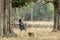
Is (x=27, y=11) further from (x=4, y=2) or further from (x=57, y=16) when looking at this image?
(x=4, y=2)

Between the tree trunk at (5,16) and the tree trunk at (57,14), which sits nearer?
the tree trunk at (5,16)

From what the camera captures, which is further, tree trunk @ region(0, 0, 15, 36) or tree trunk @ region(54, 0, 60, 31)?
tree trunk @ region(54, 0, 60, 31)

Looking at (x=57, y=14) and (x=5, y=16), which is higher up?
(x=5, y=16)

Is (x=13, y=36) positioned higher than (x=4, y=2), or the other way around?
(x=4, y=2)

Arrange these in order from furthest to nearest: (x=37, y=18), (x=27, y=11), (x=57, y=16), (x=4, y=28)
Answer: (x=37, y=18) → (x=27, y=11) → (x=57, y=16) → (x=4, y=28)

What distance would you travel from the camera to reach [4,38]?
15.9 metres

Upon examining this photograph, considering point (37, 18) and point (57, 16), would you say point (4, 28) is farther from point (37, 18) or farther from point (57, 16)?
point (37, 18)

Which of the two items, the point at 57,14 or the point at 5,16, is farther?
the point at 57,14

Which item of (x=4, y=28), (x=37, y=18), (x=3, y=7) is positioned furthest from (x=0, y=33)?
(x=37, y=18)

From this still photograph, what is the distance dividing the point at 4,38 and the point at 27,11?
3987 cm

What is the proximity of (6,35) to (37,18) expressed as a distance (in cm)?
4276

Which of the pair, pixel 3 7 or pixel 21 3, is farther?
pixel 21 3

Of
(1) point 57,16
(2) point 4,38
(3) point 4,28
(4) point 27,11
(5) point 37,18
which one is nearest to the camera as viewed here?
(2) point 4,38

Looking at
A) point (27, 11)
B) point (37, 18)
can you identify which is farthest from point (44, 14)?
point (27, 11)
